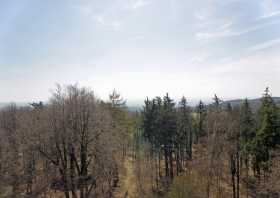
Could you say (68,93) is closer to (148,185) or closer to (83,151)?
(83,151)

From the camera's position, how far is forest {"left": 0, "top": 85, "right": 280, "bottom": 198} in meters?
21.7

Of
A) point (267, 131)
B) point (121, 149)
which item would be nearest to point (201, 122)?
point (121, 149)

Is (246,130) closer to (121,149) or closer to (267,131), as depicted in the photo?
(267,131)

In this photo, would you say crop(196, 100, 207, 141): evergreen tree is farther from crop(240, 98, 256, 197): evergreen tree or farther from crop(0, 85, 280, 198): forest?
crop(240, 98, 256, 197): evergreen tree

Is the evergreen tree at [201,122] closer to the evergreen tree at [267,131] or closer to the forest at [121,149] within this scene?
the forest at [121,149]

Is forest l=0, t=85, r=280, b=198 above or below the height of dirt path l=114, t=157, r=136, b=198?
above

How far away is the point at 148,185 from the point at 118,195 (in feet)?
20.0

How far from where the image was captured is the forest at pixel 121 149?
21.7 meters

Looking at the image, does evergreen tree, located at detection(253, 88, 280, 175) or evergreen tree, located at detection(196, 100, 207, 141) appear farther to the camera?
evergreen tree, located at detection(196, 100, 207, 141)

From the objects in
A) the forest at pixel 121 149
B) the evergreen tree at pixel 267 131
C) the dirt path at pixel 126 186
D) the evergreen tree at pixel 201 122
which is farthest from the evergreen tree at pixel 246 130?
the dirt path at pixel 126 186

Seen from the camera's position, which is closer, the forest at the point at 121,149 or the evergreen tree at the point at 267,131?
the forest at the point at 121,149

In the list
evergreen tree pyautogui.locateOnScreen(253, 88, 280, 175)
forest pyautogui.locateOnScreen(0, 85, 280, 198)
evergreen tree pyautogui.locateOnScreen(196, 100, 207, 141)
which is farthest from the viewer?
evergreen tree pyautogui.locateOnScreen(196, 100, 207, 141)

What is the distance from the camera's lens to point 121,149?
37.4m

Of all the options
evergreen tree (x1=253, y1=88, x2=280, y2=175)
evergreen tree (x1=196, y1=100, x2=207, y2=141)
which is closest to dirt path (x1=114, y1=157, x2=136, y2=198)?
evergreen tree (x1=196, y1=100, x2=207, y2=141)
